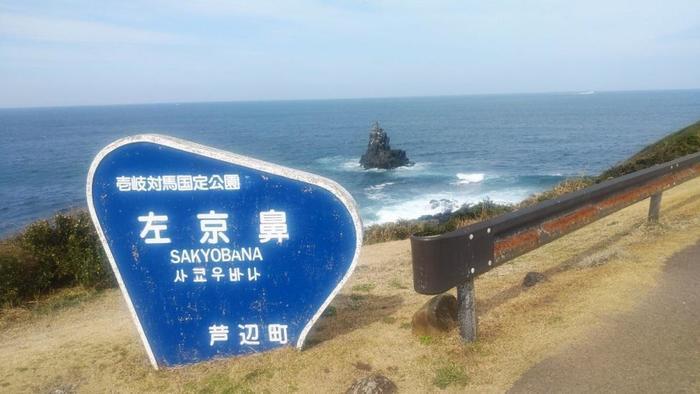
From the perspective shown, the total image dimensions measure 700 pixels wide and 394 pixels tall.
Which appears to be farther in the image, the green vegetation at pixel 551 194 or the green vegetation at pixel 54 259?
the green vegetation at pixel 551 194

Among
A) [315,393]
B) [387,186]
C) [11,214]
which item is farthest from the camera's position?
[387,186]

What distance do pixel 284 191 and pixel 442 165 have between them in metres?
50.2

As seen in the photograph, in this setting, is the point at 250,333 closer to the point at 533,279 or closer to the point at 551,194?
the point at 533,279

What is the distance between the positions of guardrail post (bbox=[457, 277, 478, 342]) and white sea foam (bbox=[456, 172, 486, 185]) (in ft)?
126

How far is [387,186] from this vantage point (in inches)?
1700

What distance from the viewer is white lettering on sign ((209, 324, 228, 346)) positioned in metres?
4.38

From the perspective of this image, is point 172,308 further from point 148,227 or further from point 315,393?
point 315,393

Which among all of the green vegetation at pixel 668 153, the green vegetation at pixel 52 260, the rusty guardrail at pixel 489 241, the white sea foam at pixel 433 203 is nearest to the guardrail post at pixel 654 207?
the rusty guardrail at pixel 489 241

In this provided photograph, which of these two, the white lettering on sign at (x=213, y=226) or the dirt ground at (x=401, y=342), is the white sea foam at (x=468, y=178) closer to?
the dirt ground at (x=401, y=342)

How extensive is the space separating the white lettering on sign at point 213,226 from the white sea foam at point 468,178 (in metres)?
38.6

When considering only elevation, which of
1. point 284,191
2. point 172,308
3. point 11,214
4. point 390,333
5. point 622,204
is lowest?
point 11,214

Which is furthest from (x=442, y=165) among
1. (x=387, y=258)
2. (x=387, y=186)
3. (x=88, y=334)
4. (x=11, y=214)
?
(x=88, y=334)

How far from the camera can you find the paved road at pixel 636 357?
3.41 meters

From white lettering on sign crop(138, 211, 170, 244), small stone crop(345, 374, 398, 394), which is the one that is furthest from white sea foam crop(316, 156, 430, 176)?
small stone crop(345, 374, 398, 394)
